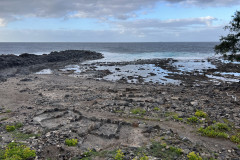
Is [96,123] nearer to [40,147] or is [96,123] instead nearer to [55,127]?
[55,127]

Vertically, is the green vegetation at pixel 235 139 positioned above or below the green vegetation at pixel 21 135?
above

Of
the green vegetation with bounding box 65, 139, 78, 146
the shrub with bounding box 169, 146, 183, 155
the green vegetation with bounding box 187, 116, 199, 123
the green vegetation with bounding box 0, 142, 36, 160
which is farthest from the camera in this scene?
the green vegetation with bounding box 187, 116, 199, 123

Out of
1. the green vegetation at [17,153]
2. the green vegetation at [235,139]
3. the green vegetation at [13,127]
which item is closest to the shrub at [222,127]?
the green vegetation at [235,139]

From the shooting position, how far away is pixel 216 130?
1165 cm

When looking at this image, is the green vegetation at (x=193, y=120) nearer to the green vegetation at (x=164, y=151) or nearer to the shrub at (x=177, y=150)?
the green vegetation at (x=164, y=151)

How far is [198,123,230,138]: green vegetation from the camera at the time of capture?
11.0 meters

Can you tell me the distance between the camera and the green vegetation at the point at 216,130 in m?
11.0

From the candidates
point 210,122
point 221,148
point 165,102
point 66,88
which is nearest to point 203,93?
point 165,102

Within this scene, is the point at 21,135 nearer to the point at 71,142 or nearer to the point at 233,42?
the point at 71,142

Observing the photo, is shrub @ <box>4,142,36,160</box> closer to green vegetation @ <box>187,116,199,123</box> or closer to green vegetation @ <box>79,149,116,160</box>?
green vegetation @ <box>79,149,116,160</box>

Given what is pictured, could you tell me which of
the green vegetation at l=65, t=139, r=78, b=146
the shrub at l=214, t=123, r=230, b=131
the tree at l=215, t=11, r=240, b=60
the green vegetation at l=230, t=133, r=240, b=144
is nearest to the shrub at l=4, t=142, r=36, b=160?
the green vegetation at l=65, t=139, r=78, b=146

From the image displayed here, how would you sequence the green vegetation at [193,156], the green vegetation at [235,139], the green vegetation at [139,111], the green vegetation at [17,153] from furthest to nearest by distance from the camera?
the green vegetation at [139,111] → the green vegetation at [235,139] → the green vegetation at [193,156] → the green vegetation at [17,153]

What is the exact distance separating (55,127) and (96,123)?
8.68 feet

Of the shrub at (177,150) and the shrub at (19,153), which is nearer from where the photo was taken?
the shrub at (19,153)
